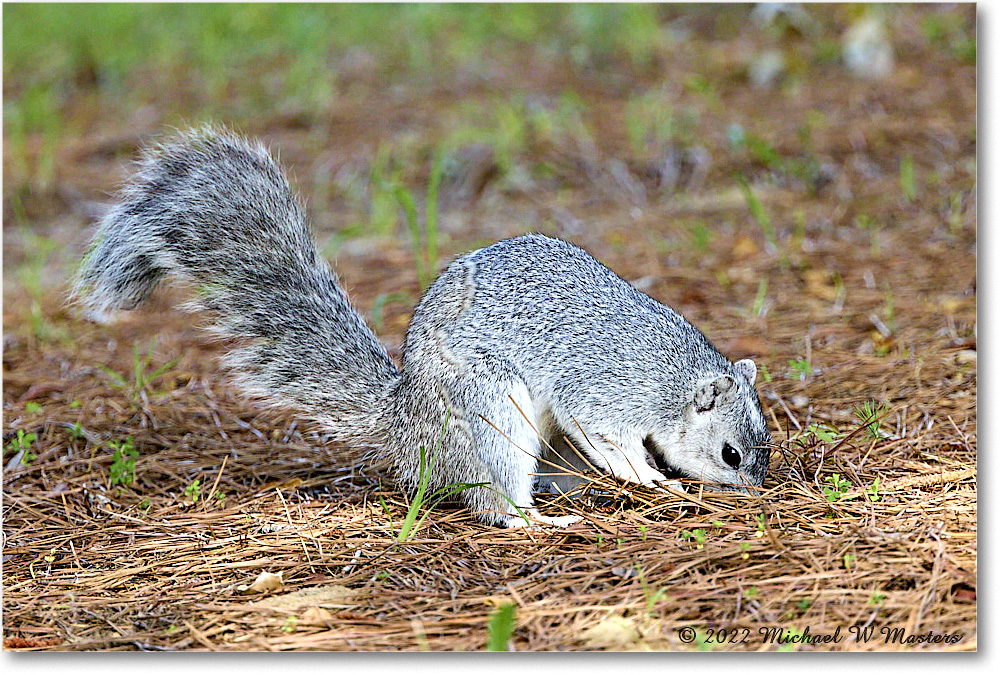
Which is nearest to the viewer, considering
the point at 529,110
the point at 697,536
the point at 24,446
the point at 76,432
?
the point at 697,536

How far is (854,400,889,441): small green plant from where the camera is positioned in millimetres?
2924

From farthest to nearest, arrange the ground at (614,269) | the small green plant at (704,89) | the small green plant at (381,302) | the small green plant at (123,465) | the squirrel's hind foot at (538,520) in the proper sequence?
1. the small green plant at (704,89)
2. the small green plant at (381,302)
3. the small green plant at (123,465)
4. the squirrel's hind foot at (538,520)
5. the ground at (614,269)

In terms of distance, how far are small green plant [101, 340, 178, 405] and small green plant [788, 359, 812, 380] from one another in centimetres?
212

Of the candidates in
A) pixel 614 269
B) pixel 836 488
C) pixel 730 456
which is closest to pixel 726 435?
pixel 730 456

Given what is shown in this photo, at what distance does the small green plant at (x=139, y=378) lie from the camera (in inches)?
138

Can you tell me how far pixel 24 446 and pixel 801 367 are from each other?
2496mm

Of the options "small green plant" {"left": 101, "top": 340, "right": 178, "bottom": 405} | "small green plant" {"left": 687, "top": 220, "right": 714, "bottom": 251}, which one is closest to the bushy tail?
"small green plant" {"left": 101, "top": 340, "right": 178, "bottom": 405}

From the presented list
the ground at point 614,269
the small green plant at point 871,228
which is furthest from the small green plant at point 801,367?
the small green plant at point 871,228

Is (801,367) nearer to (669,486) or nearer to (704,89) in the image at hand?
(669,486)

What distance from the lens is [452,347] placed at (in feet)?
9.00

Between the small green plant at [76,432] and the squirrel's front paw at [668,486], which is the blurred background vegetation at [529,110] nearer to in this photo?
the small green plant at [76,432]

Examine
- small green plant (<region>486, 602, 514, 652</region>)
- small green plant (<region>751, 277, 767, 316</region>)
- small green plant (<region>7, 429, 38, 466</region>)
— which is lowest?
small green plant (<region>486, 602, 514, 652</region>)

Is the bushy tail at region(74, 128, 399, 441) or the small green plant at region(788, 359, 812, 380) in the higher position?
the bushy tail at region(74, 128, 399, 441)

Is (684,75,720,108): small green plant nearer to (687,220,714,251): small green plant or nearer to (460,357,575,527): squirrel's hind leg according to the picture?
(687,220,714,251): small green plant
